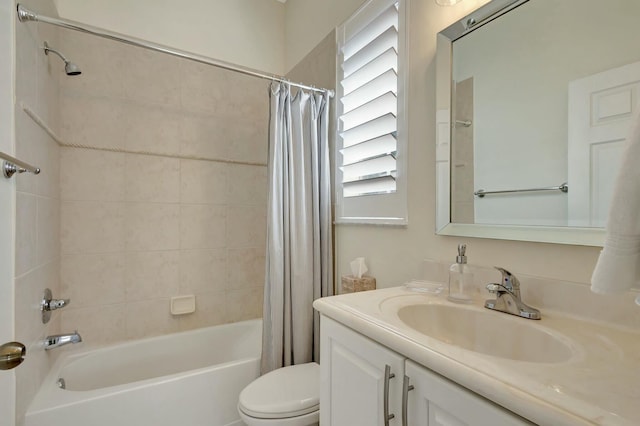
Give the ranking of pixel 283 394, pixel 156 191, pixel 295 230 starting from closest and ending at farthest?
pixel 283 394 < pixel 295 230 < pixel 156 191

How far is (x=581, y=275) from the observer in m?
0.81

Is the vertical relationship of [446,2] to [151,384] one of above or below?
above

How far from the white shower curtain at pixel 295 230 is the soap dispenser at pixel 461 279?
Result: 0.79 m

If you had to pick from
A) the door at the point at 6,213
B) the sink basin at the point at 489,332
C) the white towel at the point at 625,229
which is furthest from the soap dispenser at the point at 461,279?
the door at the point at 6,213

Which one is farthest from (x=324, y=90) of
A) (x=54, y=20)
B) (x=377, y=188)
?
(x=54, y=20)

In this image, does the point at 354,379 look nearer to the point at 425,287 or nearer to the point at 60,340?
the point at 425,287

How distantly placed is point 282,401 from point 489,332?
815 millimetres

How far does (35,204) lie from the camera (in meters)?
1.26

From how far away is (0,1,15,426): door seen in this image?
3.06ft

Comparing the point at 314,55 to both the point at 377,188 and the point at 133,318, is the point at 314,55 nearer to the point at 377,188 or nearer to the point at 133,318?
the point at 377,188

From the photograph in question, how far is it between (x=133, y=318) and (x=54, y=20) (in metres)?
1.59

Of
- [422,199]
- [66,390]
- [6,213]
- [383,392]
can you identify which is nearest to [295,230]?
[422,199]

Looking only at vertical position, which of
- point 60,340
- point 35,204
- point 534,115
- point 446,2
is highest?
point 446,2

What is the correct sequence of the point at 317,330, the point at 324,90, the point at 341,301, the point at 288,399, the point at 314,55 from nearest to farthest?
the point at 341,301 → the point at 288,399 → the point at 317,330 → the point at 324,90 → the point at 314,55
